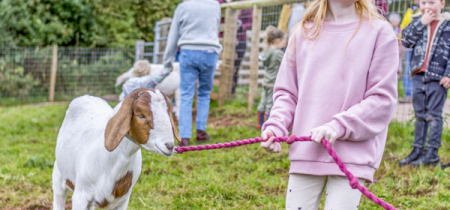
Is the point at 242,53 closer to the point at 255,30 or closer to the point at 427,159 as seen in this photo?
the point at 255,30

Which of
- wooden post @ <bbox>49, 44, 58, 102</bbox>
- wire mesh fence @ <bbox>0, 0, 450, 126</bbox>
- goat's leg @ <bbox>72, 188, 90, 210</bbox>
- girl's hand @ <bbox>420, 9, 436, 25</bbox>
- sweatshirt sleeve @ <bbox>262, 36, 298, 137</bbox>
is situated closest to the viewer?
sweatshirt sleeve @ <bbox>262, 36, 298, 137</bbox>

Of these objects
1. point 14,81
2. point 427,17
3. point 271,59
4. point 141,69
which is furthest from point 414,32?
point 14,81

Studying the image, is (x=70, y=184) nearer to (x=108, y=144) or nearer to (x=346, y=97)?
(x=108, y=144)

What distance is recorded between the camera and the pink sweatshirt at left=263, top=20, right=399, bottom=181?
178 cm

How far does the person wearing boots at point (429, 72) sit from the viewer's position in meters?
3.92

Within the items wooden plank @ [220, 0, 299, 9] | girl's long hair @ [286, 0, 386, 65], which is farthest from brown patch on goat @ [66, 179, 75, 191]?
wooden plank @ [220, 0, 299, 9]

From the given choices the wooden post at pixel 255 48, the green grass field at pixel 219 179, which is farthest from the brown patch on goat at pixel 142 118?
the wooden post at pixel 255 48

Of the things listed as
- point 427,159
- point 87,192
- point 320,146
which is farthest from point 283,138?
point 427,159

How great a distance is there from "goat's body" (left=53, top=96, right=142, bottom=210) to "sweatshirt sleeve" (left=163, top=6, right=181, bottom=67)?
265cm

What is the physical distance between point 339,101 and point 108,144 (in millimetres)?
1061

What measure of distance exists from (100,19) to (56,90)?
151 inches

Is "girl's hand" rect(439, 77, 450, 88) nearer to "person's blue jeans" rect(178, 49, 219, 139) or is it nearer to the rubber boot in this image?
the rubber boot

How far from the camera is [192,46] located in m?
4.95

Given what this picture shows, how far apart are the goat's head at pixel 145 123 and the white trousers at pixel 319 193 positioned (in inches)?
24.2
